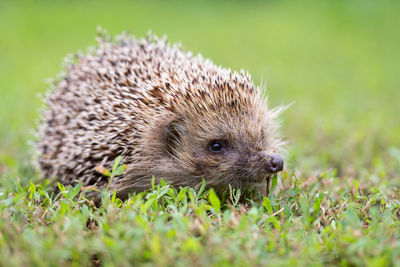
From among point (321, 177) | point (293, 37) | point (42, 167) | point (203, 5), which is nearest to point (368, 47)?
point (293, 37)

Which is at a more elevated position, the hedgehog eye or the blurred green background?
the blurred green background

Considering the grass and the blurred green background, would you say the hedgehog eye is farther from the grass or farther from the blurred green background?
the blurred green background

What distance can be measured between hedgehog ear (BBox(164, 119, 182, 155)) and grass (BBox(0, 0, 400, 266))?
37 cm

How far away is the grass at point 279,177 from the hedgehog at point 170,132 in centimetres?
24

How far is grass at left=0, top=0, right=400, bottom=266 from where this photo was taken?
266 centimetres

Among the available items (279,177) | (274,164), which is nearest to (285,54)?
(279,177)

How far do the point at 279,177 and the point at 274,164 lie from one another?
627mm

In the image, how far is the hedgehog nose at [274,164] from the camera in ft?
11.9

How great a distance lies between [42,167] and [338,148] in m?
3.30

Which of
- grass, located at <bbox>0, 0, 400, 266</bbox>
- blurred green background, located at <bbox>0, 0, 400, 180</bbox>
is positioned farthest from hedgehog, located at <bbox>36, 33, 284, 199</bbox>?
blurred green background, located at <bbox>0, 0, 400, 180</bbox>

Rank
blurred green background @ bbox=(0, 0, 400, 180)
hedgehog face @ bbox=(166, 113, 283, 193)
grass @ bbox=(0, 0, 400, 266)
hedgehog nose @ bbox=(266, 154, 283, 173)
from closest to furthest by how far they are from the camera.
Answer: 1. grass @ bbox=(0, 0, 400, 266)
2. hedgehog nose @ bbox=(266, 154, 283, 173)
3. hedgehog face @ bbox=(166, 113, 283, 193)
4. blurred green background @ bbox=(0, 0, 400, 180)

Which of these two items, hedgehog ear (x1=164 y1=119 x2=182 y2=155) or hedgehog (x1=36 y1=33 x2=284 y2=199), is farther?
hedgehog ear (x1=164 y1=119 x2=182 y2=155)

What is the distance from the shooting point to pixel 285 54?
12.6m

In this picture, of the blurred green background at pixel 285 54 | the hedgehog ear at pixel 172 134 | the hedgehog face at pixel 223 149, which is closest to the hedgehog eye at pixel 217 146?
the hedgehog face at pixel 223 149
